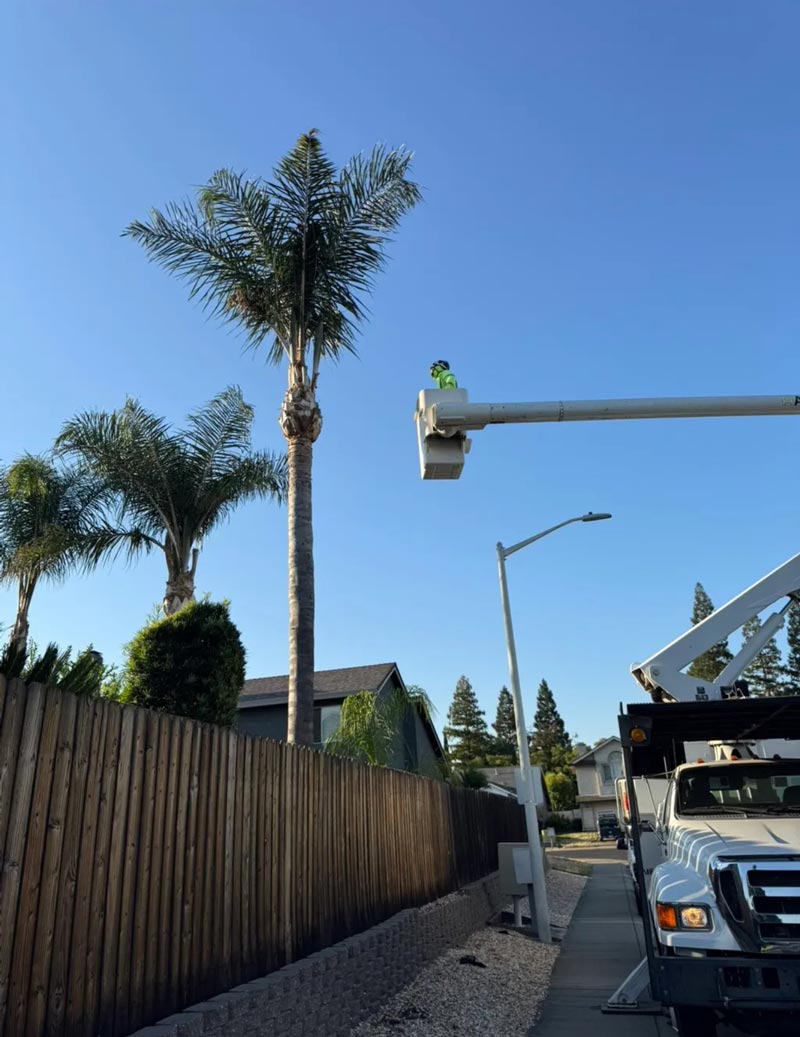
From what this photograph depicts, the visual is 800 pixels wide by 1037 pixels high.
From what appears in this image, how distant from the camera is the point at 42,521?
18094mm

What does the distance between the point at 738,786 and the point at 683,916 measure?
7.40ft

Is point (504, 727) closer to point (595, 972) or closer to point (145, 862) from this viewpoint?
point (595, 972)

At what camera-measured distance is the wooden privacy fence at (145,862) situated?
3848 mm

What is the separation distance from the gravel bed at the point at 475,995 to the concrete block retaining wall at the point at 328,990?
7.1 inches

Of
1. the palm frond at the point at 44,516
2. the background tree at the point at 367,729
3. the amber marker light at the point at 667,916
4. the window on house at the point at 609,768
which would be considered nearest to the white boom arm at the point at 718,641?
the amber marker light at the point at 667,916

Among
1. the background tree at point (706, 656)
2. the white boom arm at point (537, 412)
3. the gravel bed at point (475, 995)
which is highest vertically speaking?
the background tree at point (706, 656)

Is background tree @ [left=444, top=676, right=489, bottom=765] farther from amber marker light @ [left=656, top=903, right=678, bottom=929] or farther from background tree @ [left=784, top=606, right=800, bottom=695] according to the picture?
amber marker light @ [left=656, top=903, right=678, bottom=929]

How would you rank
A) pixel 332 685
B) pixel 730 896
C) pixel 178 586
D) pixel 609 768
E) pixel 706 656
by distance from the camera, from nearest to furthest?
pixel 730 896 → pixel 178 586 → pixel 332 685 → pixel 706 656 → pixel 609 768

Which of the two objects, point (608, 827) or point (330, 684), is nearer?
point (330, 684)

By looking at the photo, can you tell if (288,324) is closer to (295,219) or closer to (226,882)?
Answer: (295,219)

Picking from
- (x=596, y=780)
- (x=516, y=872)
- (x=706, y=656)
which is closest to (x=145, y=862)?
(x=516, y=872)

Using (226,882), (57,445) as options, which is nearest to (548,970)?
(226,882)

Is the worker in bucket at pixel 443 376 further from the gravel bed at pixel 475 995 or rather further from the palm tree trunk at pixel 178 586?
the palm tree trunk at pixel 178 586

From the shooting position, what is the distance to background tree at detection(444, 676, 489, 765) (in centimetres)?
9531
